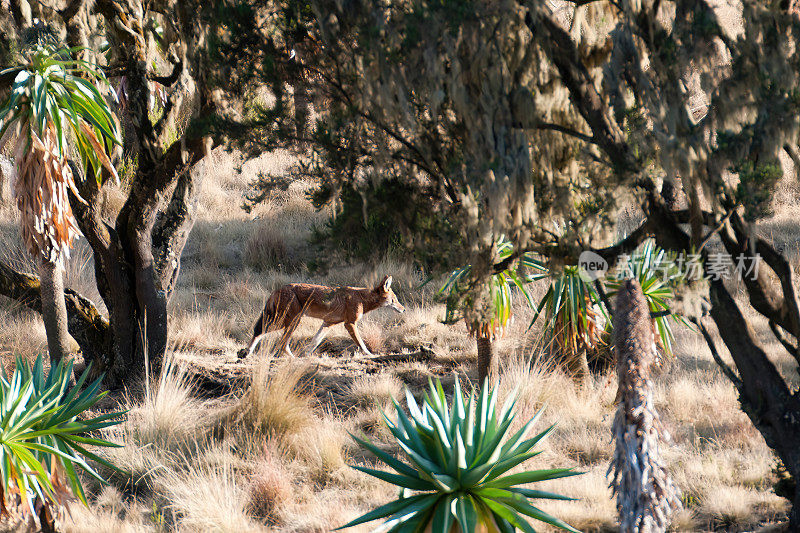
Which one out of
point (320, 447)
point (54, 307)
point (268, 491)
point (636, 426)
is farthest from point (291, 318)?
point (636, 426)

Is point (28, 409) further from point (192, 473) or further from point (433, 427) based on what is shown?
point (433, 427)

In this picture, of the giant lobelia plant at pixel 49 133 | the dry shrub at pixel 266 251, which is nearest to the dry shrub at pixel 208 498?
the giant lobelia plant at pixel 49 133

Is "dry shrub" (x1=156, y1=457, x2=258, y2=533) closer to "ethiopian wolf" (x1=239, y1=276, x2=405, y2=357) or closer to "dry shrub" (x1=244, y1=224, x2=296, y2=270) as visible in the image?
"ethiopian wolf" (x1=239, y1=276, x2=405, y2=357)

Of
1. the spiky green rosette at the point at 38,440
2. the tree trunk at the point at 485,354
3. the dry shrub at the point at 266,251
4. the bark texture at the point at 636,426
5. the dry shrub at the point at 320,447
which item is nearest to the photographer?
the bark texture at the point at 636,426

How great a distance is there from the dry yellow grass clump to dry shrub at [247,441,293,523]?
0.04ft

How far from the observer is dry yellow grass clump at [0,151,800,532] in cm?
567

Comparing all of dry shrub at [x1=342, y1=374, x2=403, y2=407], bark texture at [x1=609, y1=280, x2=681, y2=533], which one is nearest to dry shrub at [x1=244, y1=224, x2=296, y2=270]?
dry shrub at [x1=342, y1=374, x2=403, y2=407]

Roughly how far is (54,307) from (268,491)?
113 inches

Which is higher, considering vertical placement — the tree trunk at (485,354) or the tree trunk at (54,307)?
the tree trunk at (54,307)

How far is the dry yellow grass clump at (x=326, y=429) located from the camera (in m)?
5.67

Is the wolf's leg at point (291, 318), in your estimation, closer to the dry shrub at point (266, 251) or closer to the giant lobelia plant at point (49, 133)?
the giant lobelia plant at point (49, 133)

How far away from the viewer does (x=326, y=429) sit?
23.0 feet

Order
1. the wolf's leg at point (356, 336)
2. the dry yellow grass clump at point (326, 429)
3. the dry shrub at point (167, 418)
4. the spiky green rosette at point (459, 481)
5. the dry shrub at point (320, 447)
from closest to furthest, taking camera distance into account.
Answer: the spiky green rosette at point (459, 481)
the dry yellow grass clump at point (326, 429)
the dry shrub at point (320, 447)
the dry shrub at point (167, 418)
the wolf's leg at point (356, 336)

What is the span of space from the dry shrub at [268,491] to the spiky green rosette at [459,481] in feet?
6.48
